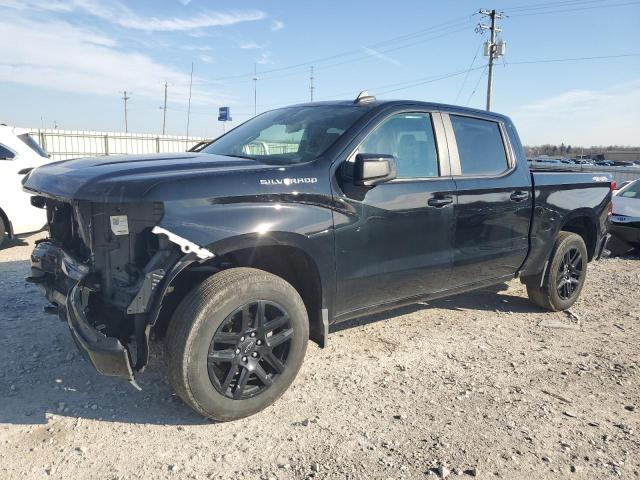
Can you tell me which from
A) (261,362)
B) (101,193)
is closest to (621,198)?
(261,362)

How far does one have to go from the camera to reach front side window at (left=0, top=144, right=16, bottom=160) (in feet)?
23.2

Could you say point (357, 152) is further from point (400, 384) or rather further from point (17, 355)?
point (17, 355)

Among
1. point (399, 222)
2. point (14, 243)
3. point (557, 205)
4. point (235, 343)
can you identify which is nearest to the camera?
point (235, 343)

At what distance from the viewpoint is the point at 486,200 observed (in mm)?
4355

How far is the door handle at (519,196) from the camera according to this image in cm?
462

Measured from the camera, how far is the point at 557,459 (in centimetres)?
284

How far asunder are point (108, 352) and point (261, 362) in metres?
0.91

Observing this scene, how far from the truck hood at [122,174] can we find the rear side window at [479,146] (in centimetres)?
180

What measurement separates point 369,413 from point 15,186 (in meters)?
6.09

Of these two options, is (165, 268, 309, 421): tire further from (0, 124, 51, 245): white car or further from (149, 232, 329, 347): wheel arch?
(0, 124, 51, 245): white car

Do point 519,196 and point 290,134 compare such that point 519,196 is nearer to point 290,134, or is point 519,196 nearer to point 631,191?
point 290,134

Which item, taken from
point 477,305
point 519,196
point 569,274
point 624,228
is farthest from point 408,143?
point 624,228

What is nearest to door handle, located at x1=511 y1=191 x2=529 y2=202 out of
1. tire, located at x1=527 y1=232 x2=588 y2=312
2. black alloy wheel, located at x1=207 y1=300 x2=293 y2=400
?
tire, located at x1=527 y1=232 x2=588 y2=312

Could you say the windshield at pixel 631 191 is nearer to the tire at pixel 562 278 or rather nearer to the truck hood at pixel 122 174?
the tire at pixel 562 278
